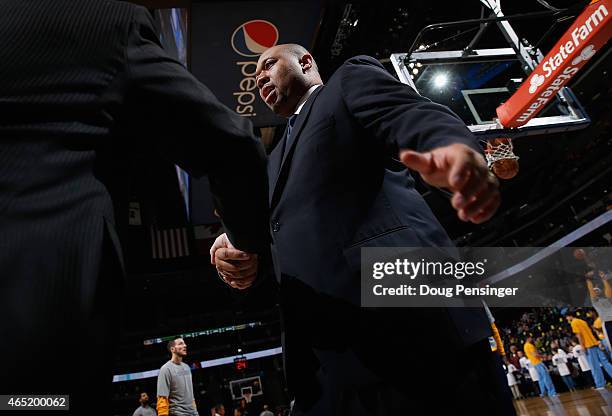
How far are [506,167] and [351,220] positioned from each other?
4.71m

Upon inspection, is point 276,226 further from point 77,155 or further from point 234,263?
point 77,155

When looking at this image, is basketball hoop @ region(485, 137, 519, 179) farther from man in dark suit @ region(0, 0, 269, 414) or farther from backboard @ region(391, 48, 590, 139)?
man in dark suit @ region(0, 0, 269, 414)

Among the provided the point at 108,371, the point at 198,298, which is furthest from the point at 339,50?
the point at 198,298

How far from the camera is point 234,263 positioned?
4.69ft

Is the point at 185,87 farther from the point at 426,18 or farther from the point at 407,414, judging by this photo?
the point at 426,18

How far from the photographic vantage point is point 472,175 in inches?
30.7

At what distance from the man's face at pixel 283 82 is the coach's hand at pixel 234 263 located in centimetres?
72

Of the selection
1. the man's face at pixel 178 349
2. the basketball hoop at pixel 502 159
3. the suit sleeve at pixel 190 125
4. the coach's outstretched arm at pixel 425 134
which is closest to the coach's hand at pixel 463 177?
the coach's outstretched arm at pixel 425 134

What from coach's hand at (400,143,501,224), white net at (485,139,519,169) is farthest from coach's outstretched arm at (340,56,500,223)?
white net at (485,139,519,169)

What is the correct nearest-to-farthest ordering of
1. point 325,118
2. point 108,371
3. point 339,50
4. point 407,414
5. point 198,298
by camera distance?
1. point 108,371
2. point 407,414
3. point 325,118
4. point 339,50
5. point 198,298

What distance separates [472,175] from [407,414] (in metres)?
0.59

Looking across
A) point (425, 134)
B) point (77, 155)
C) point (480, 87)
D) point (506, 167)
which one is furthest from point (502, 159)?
point (77, 155)

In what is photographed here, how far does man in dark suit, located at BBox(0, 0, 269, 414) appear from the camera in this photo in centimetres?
60

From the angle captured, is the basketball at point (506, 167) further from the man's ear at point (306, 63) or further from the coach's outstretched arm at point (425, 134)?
the coach's outstretched arm at point (425, 134)
